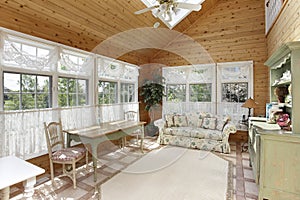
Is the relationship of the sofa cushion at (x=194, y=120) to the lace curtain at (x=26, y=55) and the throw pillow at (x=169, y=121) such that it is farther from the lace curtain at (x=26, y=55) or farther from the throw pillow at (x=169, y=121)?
the lace curtain at (x=26, y=55)

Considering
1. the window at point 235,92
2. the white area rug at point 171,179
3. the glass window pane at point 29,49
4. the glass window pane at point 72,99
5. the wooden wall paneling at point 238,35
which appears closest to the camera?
the white area rug at point 171,179

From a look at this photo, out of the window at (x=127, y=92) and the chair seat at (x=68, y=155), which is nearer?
the chair seat at (x=68, y=155)

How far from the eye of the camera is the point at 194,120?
191 inches

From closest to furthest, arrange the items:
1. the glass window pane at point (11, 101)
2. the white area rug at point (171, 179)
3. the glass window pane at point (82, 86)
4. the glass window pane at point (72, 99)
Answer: the white area rug at point (171, 179), the glass window pane at point (11, 101), the glass window pane at point (72, 99), the glass window pane at point (82, 86)

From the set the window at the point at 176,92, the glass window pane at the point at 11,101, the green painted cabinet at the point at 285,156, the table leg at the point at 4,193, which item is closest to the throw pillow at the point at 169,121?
the window at the point at 176,92

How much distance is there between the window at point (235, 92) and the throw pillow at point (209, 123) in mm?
953

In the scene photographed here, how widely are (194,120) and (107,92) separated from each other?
8.15 feet

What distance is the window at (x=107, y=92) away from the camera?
4.15m

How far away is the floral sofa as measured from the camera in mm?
4062

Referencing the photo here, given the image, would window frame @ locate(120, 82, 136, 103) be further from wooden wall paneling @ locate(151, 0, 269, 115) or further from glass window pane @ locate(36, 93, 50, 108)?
wooden wall paneling @ locate(151, 0, 269, 115)

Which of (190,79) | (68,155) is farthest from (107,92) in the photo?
(190,79)

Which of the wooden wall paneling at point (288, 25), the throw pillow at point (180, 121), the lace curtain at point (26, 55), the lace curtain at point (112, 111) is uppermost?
the wooden wall paneling at point (288, 25)

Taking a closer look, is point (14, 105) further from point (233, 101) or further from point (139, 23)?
point (233, 101)

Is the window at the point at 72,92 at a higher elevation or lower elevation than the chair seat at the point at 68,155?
higher
